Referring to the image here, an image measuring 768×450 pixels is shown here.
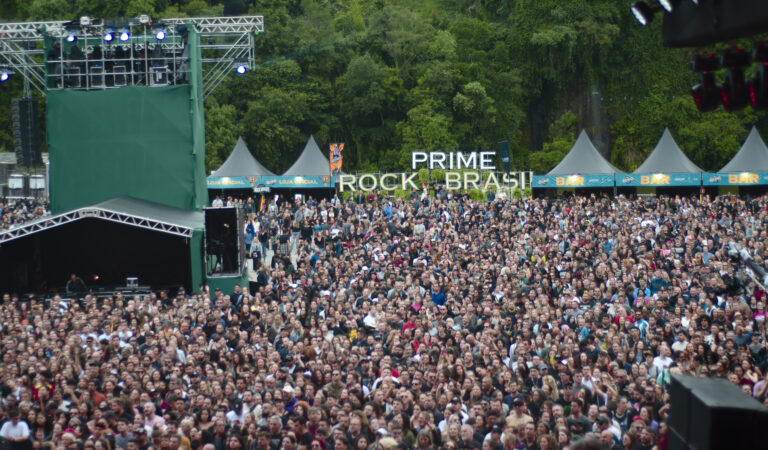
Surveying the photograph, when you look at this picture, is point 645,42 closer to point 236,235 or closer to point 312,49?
point 312,49

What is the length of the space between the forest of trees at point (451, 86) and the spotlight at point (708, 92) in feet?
149

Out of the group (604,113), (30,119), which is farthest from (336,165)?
(604,113)

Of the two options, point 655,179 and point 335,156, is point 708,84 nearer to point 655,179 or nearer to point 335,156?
point 335,156

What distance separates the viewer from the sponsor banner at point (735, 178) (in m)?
38.9

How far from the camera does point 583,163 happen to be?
132ft

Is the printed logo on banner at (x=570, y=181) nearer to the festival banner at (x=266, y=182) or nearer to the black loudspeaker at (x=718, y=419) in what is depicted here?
the festival banner at (x=266, y=182)

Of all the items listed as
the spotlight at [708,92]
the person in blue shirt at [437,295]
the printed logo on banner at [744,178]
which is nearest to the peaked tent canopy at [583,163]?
the printed logo on banner at [744,178]

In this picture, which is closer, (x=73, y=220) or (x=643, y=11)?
(x=643, y=11)

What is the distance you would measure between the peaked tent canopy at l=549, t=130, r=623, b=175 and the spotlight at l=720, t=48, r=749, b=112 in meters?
33.1

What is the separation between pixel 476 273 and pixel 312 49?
40.9 meters

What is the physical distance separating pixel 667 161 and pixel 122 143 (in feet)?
84.4

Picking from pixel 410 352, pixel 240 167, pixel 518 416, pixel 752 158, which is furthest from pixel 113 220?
pixel 752 158

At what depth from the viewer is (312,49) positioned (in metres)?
58.7

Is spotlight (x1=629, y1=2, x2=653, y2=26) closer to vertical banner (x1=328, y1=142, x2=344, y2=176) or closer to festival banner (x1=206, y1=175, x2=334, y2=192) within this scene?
vertical banner (x1=328, y1=142, x2=344, y2=176)
